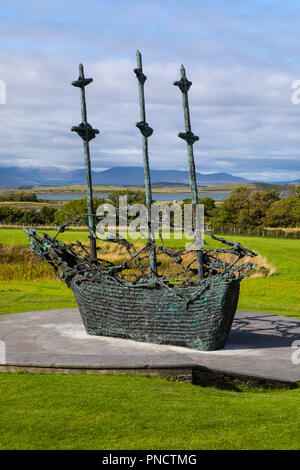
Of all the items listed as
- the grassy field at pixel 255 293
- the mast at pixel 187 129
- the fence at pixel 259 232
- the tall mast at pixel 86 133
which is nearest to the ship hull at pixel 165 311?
the mast at pixel 187 129

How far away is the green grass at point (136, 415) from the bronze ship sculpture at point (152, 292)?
7.32 ft

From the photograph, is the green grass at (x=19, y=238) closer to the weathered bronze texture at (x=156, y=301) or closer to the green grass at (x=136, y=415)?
the weathered bronze texture at (x=156, y=301)

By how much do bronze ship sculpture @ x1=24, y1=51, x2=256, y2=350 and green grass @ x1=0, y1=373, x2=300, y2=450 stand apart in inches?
87.8

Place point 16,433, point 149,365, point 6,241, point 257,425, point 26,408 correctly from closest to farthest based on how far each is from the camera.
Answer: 1. point 16,433
2. point 257,425
3. point 26,408
4. point 149,365
5. point 6,241

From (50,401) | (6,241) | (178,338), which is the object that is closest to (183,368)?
(178,338)

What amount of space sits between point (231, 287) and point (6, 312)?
774cm

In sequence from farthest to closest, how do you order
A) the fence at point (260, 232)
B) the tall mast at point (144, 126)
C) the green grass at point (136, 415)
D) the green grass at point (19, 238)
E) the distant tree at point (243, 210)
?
the distant tree at point (243, 210) → the fence at point (260, 232) → the green grass at point (19, 238) → the tall mast at point (144, 126) → the green grass at point (136, 415)

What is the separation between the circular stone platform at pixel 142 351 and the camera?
29.0 feet

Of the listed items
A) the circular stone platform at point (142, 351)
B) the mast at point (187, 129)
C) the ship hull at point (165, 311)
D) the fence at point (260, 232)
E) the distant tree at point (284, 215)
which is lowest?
the circular stone platform at point (142, 351)

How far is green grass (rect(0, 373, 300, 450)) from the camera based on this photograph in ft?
18.9

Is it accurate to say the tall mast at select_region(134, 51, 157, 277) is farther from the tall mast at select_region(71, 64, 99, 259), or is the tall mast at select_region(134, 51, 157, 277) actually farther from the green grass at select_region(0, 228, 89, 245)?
the green grass at select_region(0, 228, 89, 245)

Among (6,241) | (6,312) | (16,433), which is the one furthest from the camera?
(6,241)

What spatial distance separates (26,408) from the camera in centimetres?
675
